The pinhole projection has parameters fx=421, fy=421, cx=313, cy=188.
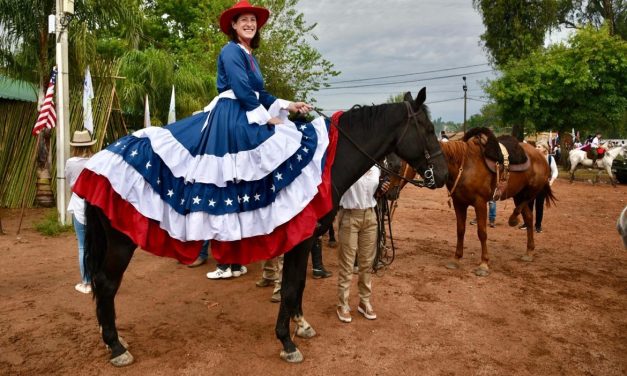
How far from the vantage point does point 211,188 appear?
3268mm

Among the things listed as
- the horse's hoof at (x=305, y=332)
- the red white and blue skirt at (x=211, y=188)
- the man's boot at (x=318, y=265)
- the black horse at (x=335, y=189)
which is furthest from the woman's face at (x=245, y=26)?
the man's boot at (x=318, y=265)

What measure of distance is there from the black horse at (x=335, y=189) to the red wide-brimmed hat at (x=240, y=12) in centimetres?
113

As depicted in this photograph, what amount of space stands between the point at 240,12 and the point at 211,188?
1.51 m

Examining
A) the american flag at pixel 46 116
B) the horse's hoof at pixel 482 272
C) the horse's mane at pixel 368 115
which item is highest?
the american flag at pixel 46 116

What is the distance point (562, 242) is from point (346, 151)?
21.9 feet

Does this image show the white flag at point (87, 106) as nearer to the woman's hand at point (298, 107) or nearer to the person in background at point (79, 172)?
the person in background at point (79, 172)

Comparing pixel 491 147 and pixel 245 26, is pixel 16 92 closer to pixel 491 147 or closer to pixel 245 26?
pixel 245 26

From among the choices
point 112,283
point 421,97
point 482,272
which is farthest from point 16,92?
point 482,272

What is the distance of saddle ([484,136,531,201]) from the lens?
21.4ft

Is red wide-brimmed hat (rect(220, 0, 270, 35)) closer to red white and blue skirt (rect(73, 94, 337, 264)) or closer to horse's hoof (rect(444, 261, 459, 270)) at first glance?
red white and blue skirt (rect(73, 94, 337, 264))

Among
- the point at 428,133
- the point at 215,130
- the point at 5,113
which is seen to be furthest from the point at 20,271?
the point at 5,113

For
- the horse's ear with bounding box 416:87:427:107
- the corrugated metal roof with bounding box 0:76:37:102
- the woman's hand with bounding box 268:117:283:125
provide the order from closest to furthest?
the woman's hand with bounding box 268:117:283:125 → the horse's ear with bounding box 416:87:427:107 → the corrugated metal roof with bounding box 0:76:37:102

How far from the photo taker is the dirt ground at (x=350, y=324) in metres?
3.62

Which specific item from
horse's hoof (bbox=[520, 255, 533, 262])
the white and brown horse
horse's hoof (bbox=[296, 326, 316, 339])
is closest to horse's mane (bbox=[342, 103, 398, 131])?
horse's hoof (bbox=[296, 326, 316, 339])
